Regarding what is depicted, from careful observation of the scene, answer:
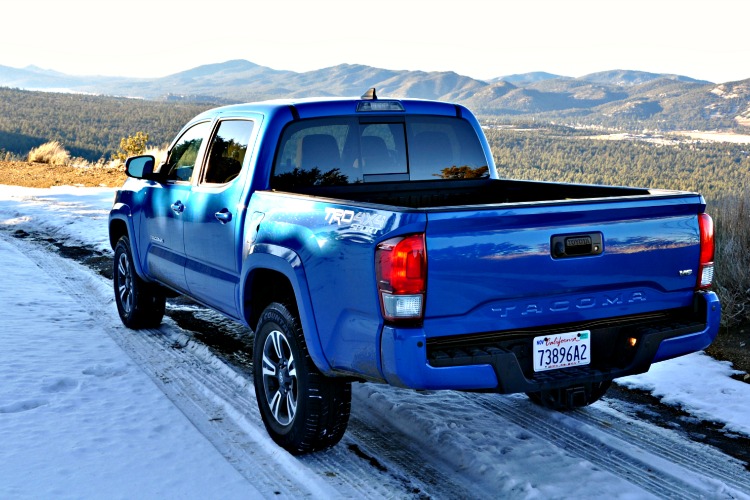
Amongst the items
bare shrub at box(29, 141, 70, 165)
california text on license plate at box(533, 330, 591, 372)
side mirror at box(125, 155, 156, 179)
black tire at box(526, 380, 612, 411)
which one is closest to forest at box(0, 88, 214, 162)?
bare shrub at box(29, 141, 70, 165)

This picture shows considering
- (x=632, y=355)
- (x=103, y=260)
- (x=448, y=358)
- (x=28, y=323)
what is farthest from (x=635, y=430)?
(x=103, y=260)

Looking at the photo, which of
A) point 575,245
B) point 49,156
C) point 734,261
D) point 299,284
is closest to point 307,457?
point 299,284

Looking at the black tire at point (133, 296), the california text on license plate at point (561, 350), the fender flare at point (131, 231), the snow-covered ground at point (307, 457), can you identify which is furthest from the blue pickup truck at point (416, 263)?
the black tire at point (133, 296)

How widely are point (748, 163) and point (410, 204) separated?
7828 cm

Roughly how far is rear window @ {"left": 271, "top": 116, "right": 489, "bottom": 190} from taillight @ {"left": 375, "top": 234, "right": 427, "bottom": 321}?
1.64m

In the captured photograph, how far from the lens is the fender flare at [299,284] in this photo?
12.4 ft

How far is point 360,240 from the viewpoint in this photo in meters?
3.41

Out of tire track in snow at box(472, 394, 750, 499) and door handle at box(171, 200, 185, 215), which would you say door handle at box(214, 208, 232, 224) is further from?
tire track in snow at box(472, 394, 750, 499)

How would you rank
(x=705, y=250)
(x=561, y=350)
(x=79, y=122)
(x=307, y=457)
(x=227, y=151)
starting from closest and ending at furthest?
1. (x=561, y=350)
2. (x=705, y=250)
3. (x=307, y=457)
4. (x=227, y=151)
5. (x=79, y=122)

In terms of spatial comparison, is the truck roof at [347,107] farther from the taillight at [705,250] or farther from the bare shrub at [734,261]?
the bare shrub at [734,261]

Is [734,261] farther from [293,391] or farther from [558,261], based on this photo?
[293,391]

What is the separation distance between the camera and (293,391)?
417cm

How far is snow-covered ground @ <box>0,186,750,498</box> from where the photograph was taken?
3.74 metres

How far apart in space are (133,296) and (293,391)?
310cm
